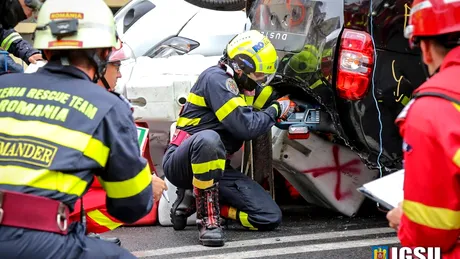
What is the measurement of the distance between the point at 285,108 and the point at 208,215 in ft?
2.69

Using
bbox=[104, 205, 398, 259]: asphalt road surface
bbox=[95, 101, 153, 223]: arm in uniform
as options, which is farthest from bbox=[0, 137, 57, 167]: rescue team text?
bbox=[104, 205, 398, 259]: asphalt road surface

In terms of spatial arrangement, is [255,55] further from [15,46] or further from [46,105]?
[46,105]

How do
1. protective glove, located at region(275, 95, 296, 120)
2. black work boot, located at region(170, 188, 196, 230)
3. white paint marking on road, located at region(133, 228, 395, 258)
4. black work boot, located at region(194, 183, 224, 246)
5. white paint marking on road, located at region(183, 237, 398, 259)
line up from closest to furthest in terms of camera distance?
white paint marking on road, located at region(183, 237, 398, 259) < white paint marking on road, located at region(133, 228, 395, 258) < black work boot, located at region(194, 183, 224, 246) < protective glove, located at region(275, 95, 296, 120) < black work boot, located at region(170, 188, 196, 230)

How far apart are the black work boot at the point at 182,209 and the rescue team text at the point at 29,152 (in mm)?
2871

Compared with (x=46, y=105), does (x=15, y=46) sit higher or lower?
lower

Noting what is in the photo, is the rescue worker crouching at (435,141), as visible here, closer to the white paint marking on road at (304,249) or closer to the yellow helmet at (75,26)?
the yellow helmet at (75,26)

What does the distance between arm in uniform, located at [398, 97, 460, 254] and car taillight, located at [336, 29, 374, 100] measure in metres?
2.26

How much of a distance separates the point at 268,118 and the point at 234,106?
24 cm

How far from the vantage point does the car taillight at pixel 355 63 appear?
14.5 ft

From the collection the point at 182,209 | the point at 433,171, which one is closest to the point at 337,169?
the point at 182,209

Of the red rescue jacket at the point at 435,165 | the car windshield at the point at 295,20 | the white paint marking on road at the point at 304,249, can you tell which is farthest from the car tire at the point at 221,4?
the red rescue jacket at the point at 435,165

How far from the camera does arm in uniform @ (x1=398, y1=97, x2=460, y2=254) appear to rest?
80.4 inches

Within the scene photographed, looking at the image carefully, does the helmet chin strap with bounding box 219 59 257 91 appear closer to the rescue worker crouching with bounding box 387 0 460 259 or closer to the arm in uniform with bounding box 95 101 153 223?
the arm in uniform with bounding box 95 101 153 223

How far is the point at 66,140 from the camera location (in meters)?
2.45
